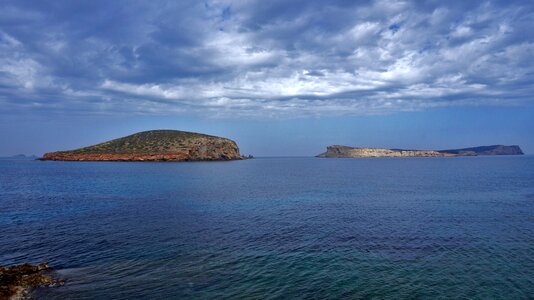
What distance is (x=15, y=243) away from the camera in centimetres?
3397

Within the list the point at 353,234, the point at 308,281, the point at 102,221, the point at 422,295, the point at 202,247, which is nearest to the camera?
the point at 422,295

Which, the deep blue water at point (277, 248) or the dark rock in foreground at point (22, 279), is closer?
the dark rock in foreground at point (22, 279)

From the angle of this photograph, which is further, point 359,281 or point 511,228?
point 511,228

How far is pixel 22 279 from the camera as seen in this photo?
2377cm

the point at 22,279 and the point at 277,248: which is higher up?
the point at 22,279

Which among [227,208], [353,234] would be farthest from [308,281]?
[227,208]

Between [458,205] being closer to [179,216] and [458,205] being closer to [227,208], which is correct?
[227,208]

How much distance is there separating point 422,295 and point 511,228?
26187 millimetres

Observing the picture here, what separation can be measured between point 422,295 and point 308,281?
7.60m

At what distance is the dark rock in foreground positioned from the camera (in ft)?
71.7

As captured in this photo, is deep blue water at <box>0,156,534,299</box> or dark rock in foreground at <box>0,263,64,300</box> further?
deep blue water at <box>0,156,534,299</box>

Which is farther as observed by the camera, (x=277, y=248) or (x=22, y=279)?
(x=277, y=248)

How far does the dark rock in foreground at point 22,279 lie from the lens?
71.7 ft

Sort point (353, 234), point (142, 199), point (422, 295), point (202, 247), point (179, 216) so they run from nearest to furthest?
point (422, 295) < point (202, 247) < point (353, 234) < point (179, 216) < point (142, 199)
